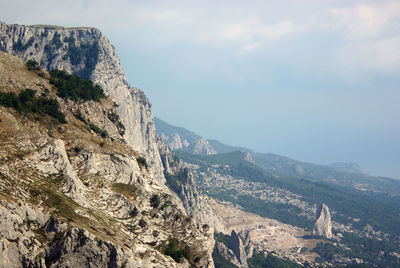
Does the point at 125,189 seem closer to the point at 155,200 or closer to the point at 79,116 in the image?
the point at 155,200

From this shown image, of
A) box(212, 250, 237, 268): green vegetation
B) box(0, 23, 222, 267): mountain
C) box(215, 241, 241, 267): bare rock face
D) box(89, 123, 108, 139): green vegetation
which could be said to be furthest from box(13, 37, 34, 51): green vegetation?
box(212, 250, 237, 268): green vegetation

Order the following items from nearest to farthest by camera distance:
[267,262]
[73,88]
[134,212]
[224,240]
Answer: [134,212] → [73,88] → [267,262] → [224,240]

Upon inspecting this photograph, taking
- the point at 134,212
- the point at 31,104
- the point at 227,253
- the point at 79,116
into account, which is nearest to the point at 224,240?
the point at 227,253

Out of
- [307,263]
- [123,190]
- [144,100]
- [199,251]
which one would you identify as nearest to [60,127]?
[123,190]

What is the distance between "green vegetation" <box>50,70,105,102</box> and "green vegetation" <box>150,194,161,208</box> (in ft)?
104

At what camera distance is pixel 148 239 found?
59875 millimetres

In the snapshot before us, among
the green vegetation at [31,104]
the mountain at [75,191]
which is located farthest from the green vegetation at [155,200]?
the green vegetation at [31,104]

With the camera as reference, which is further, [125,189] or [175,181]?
[175,181]

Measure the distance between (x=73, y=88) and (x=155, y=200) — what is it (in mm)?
37757

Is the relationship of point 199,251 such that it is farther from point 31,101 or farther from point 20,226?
point 31,101

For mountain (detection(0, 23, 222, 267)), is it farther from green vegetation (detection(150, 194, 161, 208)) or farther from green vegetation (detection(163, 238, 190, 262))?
green vegetation (detection(150, 194, 161, 208))

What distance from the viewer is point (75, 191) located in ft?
193

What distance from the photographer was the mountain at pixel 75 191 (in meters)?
46.2

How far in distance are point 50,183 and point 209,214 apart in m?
139
